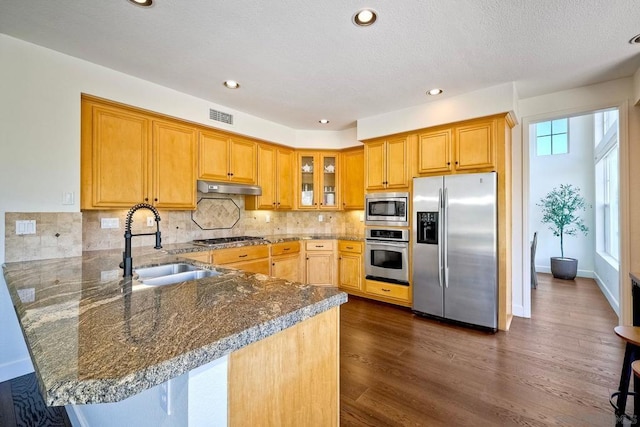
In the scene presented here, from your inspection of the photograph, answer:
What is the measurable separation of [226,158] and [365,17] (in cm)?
239

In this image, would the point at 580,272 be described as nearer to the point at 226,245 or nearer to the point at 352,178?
the point at 352,178

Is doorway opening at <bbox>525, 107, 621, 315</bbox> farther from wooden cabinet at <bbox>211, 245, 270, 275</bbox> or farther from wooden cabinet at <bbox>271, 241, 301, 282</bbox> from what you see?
wooden cabinet at <bbox>211, 245, 270, 275</bbox>

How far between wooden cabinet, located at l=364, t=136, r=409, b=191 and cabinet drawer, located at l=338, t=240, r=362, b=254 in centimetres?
82

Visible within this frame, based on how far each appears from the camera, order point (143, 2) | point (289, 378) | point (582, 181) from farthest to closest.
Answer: point (582, 181)
point (143, 2)
point (289, 378)

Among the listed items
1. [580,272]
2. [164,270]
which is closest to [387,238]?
[164,270]

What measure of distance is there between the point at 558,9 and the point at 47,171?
12.8 ft

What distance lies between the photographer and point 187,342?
2.68ft

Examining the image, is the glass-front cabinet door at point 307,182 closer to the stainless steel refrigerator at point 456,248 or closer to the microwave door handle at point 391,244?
the microwave door handle at point 391,244

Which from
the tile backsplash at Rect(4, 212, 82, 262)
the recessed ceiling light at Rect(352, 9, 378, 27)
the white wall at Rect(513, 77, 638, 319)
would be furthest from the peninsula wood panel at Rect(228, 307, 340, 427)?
the white wall at Rect(513, 77, 638, 319)

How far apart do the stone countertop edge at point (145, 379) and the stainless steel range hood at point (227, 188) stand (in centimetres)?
276

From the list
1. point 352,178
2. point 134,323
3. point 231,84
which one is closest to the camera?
point 134,323

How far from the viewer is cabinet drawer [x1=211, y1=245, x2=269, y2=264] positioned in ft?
10.5

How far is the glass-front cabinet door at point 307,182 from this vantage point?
468cm

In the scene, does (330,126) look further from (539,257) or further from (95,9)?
(539,257)
